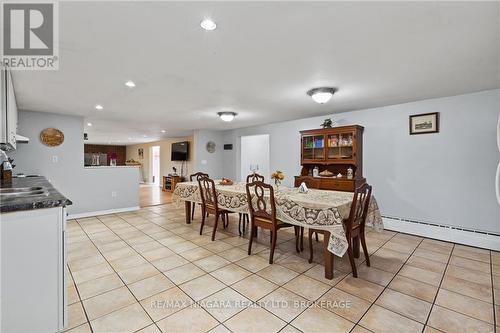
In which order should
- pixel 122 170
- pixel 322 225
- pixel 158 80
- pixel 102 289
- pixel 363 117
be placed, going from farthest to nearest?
1. pixel 122 170
2. pixel 363 117
3. pixel 158 80
4. pixel 322 225
5. pixel 102 289

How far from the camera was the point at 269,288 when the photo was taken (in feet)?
7.04

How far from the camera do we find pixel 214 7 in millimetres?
1434

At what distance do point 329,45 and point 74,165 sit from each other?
5.05 metres

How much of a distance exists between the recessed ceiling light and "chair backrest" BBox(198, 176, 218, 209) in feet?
6.96

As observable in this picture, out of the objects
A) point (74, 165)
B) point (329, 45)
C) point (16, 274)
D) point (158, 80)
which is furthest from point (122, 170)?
point (329, 45)

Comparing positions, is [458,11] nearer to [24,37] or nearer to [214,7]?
[214,7]

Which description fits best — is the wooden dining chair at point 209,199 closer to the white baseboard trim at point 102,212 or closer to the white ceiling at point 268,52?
the white ceiling at point 268,52

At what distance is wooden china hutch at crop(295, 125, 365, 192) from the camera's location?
4051mm

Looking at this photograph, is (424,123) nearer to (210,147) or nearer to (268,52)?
(268,52)

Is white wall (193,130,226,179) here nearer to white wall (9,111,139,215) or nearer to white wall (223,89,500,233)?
white wall (9,111,139,215)

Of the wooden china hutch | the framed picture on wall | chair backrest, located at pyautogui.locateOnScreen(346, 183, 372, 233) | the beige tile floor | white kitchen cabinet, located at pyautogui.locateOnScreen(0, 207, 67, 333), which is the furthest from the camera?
the wooden china hutch

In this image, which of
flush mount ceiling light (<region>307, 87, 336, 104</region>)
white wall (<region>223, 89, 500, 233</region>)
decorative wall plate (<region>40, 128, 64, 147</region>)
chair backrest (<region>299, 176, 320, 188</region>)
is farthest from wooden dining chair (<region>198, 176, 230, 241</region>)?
decorative wall plate (<region>40, 128, 64, 147</region>)

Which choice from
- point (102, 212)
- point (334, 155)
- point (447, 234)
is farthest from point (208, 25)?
point (102, 212)

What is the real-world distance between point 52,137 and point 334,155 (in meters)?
5.28
